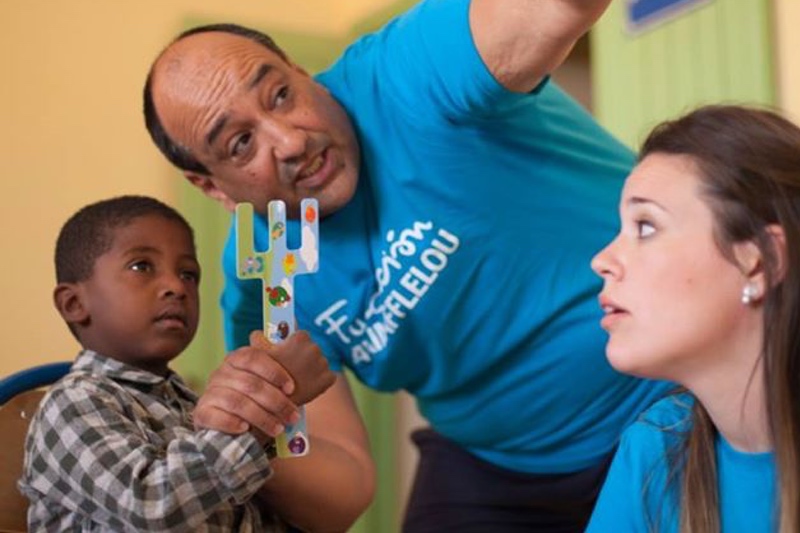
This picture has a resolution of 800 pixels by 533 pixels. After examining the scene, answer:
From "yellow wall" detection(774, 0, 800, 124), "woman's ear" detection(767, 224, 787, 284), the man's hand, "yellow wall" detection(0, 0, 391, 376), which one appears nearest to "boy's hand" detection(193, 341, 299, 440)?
the man's hand

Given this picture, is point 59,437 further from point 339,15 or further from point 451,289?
point 339,15

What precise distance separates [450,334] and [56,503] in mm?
573

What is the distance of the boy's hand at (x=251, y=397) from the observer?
1.20 m

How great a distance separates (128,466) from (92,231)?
1.35 ft

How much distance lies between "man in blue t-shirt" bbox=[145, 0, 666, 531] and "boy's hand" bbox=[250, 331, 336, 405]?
252 millimetres

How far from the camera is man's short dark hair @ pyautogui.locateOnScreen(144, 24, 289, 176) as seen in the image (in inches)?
67.6

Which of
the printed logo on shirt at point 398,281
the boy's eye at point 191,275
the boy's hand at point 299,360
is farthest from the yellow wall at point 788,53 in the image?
the boy's hand at point 299,360

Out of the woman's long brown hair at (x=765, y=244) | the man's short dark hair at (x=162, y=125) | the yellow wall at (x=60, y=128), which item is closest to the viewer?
the woman's long brown hair at (x=765, y=244)

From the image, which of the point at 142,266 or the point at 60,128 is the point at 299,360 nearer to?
the point at 142,266

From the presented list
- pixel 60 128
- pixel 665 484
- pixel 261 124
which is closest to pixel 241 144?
pixel 261 124

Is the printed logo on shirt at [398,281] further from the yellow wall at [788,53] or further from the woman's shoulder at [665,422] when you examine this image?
Result: the yellow wall at [788,53]

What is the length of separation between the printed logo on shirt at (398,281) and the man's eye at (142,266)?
0.93 ft

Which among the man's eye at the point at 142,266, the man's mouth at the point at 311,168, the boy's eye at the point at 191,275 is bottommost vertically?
the boy's eye at the point at 191,275

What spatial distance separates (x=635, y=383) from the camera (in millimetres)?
1656
